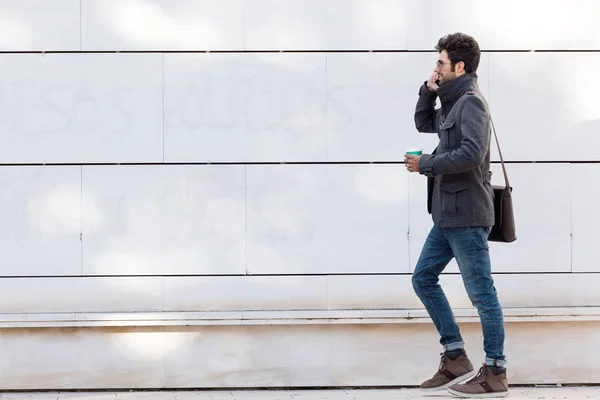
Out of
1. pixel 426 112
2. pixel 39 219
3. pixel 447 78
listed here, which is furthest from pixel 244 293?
pixel 447 78

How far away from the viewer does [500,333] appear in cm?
594

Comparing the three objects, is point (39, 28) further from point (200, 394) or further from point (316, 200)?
point (200, 394)

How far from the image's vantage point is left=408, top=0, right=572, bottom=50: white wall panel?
6.79 meters

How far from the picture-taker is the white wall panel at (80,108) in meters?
6.65

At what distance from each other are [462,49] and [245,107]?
1468 millimetres

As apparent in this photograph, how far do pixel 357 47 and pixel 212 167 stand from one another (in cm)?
118

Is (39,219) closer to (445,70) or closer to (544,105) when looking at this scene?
(445,70)

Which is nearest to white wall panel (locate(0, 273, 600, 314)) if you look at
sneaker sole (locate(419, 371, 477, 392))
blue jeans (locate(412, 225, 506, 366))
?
blue jeans (locate(412, 225, 506, 366))

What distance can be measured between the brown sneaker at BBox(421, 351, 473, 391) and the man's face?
1.56 m

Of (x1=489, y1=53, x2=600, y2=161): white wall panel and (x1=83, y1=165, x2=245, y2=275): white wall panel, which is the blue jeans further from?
(x1=83, y1=165, x2=245, y2=275): white wall panel

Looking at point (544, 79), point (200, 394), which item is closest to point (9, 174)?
point (200, 394)

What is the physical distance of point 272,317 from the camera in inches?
260

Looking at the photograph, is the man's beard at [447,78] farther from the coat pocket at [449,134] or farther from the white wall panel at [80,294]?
the white wall panel at [80,294]

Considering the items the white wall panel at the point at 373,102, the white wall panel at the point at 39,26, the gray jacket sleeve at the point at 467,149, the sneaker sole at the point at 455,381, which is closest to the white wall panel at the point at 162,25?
the white wall panel at the point at 39,26
